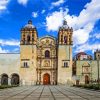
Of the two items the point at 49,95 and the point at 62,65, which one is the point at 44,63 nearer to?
the point at 62,65

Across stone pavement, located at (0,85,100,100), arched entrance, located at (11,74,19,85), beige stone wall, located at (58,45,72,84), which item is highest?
beige stone wall, located at (58,45,72,84)

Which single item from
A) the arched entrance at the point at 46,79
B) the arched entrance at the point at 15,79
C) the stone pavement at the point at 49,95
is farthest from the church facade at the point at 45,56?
the stone pavement at the point at 49,95

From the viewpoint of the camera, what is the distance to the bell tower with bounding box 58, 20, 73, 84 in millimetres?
66188

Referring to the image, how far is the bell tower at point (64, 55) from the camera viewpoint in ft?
217

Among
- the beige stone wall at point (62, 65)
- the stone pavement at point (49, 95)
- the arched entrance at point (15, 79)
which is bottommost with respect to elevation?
the stone pavement at point (49, 95)

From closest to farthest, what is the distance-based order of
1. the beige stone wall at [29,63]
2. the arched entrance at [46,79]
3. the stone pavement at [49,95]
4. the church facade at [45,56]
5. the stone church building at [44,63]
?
the stone pavement at [49,95] → the beige stone wall at [29,63] → the stone church building at [44,63] → the church facade at [45,56] → the arched entrance at [46,79]

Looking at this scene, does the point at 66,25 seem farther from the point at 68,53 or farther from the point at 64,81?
the point at 64,81

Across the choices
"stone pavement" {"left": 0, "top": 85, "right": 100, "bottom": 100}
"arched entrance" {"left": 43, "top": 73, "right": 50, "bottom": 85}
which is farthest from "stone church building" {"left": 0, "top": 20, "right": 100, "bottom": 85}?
"stone pavement" {"left": 0, "top": 85, "right": 100, "bottom": 100}

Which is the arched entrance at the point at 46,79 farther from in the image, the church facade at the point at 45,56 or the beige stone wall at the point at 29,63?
the beige stone wall at the point at 29,63

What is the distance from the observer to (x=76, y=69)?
7100 centimetres

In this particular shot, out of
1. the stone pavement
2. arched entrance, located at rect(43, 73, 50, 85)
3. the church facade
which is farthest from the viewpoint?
arched entrance, located at rect(43, 73, 50, 85)

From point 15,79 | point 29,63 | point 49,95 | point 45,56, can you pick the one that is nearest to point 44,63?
point 45,56

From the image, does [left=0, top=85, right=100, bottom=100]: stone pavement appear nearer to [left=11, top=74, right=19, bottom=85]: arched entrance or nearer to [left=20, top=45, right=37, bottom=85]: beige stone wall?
[left=20, top=45, right=37, bottom=85]: beige stone wall

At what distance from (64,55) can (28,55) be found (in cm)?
780
